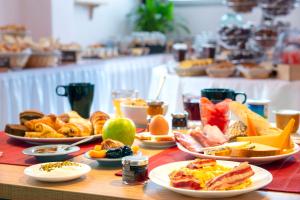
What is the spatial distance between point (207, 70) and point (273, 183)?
2.34 metres

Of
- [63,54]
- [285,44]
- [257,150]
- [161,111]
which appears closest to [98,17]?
[63,54]

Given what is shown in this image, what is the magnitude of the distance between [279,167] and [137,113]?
2.24 ft

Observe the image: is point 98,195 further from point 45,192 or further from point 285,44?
point 285,44

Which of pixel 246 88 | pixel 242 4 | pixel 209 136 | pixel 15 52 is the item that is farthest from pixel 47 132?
pixel 242 4

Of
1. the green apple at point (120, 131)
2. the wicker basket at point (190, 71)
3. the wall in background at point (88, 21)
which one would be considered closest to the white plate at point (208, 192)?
the green apple at point (120, 131)

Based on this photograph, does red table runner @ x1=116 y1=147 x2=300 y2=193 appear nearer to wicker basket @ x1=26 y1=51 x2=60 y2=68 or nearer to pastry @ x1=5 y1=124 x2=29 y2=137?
pastry @ x1=5 y1=124 x2=29 y2=137

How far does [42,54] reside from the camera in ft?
13.4

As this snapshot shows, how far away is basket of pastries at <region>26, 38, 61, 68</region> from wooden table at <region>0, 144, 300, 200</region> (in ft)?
9.47

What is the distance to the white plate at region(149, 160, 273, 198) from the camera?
41.8 inches

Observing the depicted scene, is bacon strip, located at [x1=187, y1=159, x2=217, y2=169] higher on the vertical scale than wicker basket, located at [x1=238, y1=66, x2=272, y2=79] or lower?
lower

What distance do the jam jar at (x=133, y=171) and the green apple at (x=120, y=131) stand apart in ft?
0.91

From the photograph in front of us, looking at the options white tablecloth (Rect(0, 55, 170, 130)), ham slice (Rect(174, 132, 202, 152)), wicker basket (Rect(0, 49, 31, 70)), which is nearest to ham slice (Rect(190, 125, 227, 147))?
ham slice (Rect(174, 132, 202, 152))

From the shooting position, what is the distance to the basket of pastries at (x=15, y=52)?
3.73 m

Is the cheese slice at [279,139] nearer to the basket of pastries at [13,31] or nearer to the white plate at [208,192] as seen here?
the white plate at [208,192]
